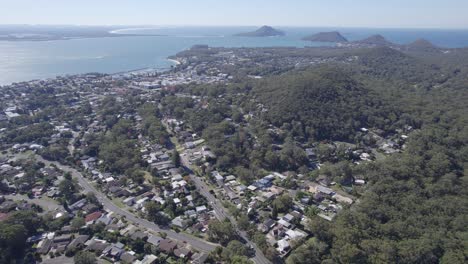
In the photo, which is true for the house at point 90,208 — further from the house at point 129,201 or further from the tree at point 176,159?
the tree at point 176,159

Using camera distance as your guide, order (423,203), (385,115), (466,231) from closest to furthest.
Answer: (466,231) < (423,203) < (385,115)

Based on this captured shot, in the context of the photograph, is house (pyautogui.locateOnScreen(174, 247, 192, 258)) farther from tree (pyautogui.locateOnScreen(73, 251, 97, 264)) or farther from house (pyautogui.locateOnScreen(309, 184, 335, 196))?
house (pyautogui.locateOnScreen(309, 184, 335, 196))

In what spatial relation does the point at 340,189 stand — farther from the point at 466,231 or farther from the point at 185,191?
the point at 185,191

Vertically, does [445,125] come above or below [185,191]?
above

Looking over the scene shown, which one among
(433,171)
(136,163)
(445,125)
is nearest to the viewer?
(433,171)

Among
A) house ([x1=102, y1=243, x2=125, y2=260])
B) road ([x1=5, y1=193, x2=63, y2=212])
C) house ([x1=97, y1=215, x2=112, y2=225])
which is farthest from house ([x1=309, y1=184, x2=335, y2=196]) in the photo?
road ([x1=5, y1=193, x2=63, y2=212])

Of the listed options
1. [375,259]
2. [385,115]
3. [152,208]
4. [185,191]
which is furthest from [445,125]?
[152,208]

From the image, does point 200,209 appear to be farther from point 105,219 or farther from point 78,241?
point 78,241

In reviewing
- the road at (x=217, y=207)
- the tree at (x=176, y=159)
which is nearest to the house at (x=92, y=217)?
the road at (x=217, y=207)
